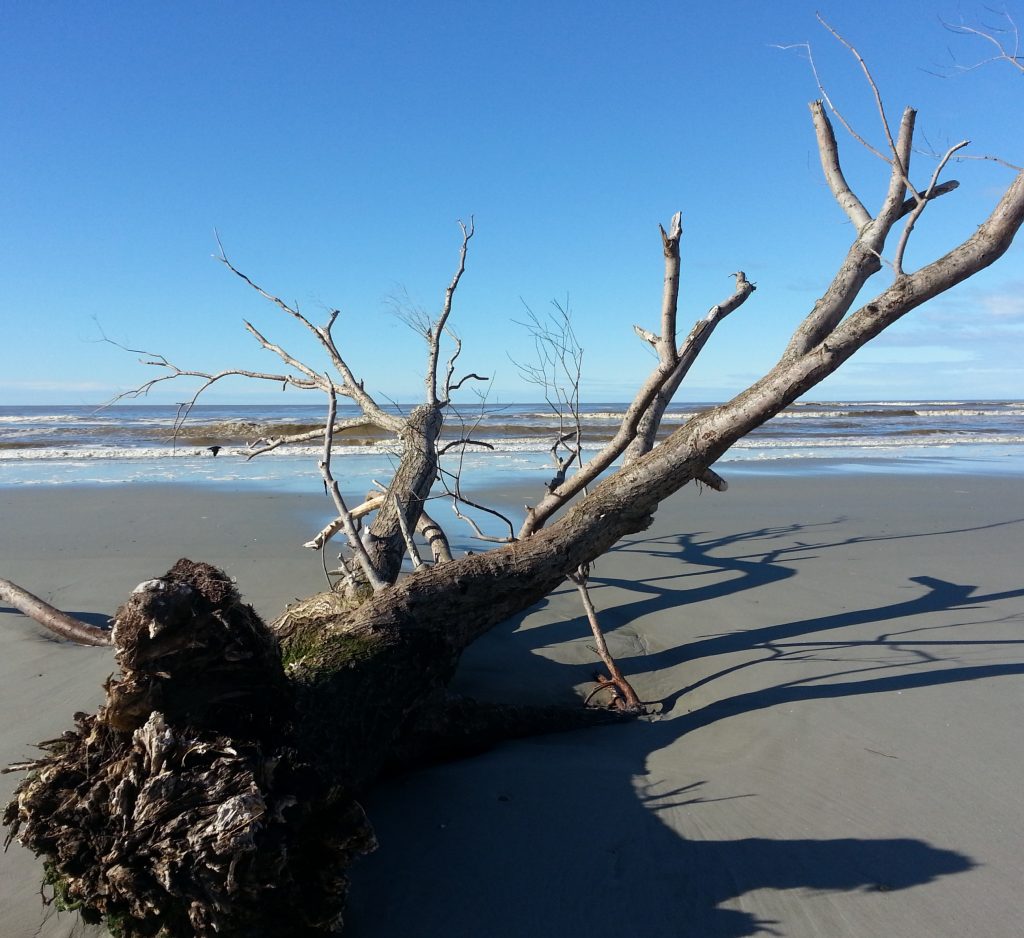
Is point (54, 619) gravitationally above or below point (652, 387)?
below

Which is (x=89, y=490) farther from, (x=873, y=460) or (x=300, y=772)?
(x=873, y=460)

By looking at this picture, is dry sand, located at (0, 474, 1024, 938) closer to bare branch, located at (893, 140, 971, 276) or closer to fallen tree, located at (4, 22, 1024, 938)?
fallen tree, located at (4, 22, 1024, 938)

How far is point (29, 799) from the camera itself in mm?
2002

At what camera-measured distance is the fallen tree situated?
1.91 meters

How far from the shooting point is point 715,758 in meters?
3.39

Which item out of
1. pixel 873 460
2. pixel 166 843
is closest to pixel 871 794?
pixel 166 843

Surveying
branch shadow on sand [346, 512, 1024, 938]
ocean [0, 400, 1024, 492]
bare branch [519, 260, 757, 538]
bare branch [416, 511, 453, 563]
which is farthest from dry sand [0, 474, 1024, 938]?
ocean [0, 400, 1024, 492]

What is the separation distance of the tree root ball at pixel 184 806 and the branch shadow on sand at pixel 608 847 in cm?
45

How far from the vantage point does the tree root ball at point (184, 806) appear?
1864 millimetres

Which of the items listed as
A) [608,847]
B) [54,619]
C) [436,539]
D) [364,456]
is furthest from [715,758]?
[364,456]

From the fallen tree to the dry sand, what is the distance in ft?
1.29

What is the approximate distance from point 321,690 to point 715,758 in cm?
187

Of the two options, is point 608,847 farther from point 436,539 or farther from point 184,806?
point 436,539

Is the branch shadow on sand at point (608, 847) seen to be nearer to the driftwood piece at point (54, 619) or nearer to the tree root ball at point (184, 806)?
the tree root ball at point (184, 806)
